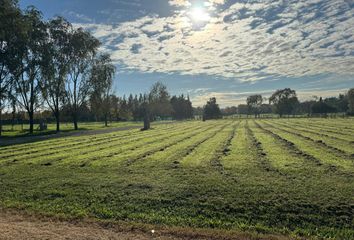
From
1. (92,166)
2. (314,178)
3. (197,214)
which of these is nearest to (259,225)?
(197,214)

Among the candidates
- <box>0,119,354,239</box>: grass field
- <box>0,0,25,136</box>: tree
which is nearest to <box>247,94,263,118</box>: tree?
<box>0,0,25,136</box>: tree

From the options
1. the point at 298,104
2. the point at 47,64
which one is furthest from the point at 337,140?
the point at 298,104

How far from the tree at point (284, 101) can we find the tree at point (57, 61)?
102000 mm

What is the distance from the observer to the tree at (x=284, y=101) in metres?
131

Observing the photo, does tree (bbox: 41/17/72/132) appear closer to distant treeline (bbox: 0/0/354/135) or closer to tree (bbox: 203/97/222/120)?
distant treeline (bbox: 0/0/354/135)

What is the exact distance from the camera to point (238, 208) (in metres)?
7.98

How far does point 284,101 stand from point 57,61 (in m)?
107

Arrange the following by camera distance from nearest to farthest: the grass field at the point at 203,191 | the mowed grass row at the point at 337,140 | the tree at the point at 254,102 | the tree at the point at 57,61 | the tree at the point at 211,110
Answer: the grass field at the point at 203,191, the mowed grass row at the point at 337,140, the tree at the point at 57,61, the tree at the point at 211,110, the tree at the point at 254,102

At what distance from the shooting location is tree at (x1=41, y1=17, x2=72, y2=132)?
42.1 m

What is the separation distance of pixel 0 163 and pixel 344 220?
608 inches

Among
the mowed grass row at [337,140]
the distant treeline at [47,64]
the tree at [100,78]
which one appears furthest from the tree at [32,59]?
the mowed grass row at [337,140]

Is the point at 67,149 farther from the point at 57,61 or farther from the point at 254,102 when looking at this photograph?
the point at 254,102

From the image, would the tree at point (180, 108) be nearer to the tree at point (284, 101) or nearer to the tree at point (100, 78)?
the tree at point (284, 101)

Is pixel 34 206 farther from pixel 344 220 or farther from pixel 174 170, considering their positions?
pixel 344 220
